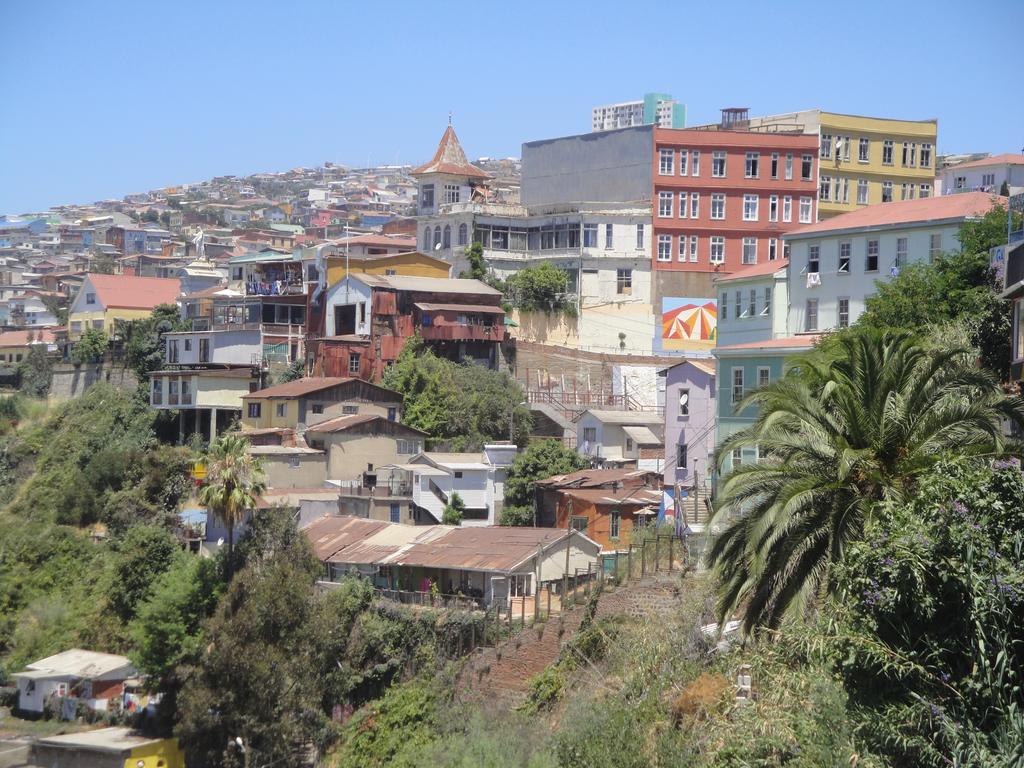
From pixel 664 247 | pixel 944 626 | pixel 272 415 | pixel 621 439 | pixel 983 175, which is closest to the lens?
pixel 944 626

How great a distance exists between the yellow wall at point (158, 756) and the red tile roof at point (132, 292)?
155 feet

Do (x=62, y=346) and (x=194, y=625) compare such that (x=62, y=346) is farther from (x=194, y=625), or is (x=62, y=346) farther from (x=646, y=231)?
(x=194, y=625)

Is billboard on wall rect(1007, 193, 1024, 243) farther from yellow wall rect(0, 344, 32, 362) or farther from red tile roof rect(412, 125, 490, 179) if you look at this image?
yellow wall rect(0, 344, 32, 362)

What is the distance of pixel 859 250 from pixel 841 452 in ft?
88.2

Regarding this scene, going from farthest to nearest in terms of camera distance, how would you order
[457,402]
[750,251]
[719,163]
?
[750,251]
[719,163]
[457,402]

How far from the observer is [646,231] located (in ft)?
235

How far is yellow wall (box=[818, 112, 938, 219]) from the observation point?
75.6 meters

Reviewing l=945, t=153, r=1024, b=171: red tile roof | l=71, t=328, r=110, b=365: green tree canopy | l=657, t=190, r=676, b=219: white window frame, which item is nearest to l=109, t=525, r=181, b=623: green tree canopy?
l=71, t=328, r=110, b=365: green tree canopy

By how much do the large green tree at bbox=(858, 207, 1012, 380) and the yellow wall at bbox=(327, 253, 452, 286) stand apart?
33.2 metres

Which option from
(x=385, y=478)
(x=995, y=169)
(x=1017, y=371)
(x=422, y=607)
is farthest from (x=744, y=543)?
(x=995, y=169)

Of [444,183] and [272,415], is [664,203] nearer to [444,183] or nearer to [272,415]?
[444,183]

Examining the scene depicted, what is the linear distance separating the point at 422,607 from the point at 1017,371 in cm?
1938

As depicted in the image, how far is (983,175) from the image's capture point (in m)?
82.8

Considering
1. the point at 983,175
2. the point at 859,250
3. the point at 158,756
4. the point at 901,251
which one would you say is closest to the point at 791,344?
the point at 901,251
